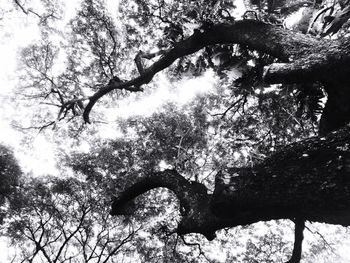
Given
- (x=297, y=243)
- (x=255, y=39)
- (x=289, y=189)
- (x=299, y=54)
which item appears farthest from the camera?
(x=297, y=243)

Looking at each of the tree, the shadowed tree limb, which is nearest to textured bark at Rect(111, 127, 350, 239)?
the tree

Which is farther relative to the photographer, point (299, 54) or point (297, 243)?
point (297, 243)

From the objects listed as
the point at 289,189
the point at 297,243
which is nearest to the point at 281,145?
the point at 289,189

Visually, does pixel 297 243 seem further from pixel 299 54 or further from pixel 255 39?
pixel 255 39

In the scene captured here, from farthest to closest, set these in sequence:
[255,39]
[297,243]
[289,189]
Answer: [297,243] → [255,39] → [289,189]

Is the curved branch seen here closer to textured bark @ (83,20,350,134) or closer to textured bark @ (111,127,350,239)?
textured bark @ (83,20,350,134)

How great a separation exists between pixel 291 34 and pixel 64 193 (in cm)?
1479

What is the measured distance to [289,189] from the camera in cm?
240

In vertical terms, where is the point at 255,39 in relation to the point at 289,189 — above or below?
above

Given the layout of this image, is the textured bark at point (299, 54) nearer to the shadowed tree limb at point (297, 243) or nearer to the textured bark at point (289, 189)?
the textured bark at point (289, 189)

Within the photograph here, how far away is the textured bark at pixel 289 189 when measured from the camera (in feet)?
7.04

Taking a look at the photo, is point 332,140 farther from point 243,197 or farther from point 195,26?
point 195,26

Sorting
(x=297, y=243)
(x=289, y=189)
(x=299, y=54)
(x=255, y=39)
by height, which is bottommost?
(x=289, y=189)

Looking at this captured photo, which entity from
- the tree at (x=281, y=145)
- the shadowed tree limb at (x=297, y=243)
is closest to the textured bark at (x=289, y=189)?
the tree at (x=281, y=145)
